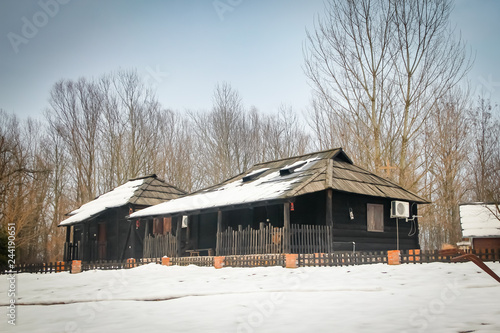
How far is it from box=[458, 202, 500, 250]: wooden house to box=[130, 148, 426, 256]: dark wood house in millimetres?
3064

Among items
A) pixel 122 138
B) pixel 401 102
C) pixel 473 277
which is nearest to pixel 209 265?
pixel 473 277

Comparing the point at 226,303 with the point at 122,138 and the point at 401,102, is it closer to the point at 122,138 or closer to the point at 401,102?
the point at 401,102

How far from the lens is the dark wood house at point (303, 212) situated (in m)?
19.7

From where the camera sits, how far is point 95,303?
41.3 feet

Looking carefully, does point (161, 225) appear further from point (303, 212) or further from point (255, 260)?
point (255, 260)

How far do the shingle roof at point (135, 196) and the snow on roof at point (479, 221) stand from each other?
17589mm

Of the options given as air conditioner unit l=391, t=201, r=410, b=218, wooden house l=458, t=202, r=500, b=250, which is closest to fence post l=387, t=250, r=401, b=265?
air conditioner unit l=391, t=201, r=410, b=218

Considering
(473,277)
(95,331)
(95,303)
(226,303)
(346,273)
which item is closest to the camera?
(95,331)

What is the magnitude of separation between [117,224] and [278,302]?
69.4 feet

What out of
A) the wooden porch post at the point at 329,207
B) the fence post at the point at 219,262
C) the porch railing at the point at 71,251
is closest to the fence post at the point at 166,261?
the fence post at the point at 219,262

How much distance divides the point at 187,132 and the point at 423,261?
37.3 m

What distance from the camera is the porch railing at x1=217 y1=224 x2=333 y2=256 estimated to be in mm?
18920

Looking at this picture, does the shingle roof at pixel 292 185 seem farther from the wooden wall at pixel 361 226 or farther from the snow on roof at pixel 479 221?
the snow on roof at pixel 479 221

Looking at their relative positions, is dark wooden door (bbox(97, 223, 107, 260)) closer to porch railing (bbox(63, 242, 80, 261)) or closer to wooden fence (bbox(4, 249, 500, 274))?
porch railing (bbox(63, 242, 80, 261))
